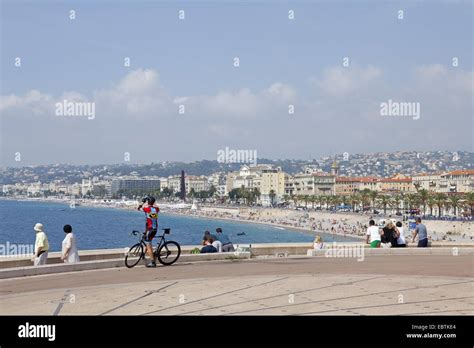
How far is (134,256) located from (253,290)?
441cm

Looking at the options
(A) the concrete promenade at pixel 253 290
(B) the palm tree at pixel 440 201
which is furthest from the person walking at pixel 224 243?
(B) the palm tree at pixel 440 201

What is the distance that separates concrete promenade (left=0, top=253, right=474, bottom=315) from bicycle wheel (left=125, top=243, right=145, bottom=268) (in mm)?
193

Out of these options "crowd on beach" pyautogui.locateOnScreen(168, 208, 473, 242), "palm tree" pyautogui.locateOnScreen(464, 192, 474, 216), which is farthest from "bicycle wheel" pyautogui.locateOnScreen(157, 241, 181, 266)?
"palm tree" pyautogui.locateOnScreen(464, 192, 474, 216)

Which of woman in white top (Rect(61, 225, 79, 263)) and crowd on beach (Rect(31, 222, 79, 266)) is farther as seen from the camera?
woman in white top (Rect(61, 225, 79, 263))

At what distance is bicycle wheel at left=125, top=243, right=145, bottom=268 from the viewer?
1391 cm

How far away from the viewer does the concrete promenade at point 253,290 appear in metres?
8.68

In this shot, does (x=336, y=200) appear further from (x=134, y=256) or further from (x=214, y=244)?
(x=134, y=256)

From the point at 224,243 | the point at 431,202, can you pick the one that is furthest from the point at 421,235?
the point at 431,202

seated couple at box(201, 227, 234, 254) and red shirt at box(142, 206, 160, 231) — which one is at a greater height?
red shirt at box(142, 206, 160, 231)

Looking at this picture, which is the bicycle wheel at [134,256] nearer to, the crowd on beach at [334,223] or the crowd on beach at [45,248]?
the crowd on beach at [45,248]

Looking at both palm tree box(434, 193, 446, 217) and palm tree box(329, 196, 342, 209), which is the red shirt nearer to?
palm tree box(434, 193, 446, 217)

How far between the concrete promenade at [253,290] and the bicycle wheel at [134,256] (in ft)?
0.63
